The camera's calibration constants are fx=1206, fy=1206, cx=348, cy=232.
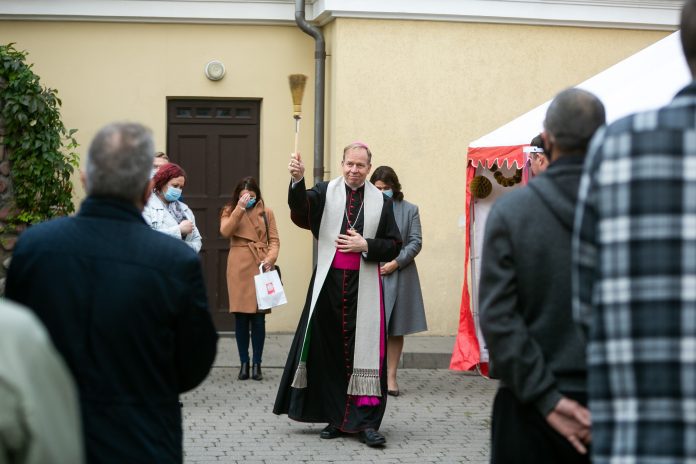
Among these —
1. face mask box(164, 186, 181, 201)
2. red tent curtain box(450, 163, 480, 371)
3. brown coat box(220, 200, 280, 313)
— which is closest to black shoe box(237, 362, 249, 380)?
brown coat box(220, 200, 280, 313)

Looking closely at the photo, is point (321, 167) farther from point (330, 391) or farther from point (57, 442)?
point (57, 442)

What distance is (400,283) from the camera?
416 inches

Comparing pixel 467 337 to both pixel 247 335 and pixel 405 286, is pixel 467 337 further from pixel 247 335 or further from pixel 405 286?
pixel 247 335

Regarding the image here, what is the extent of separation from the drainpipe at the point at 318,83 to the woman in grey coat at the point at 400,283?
3.08 metres

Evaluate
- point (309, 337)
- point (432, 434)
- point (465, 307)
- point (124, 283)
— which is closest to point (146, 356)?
point (124, 283)

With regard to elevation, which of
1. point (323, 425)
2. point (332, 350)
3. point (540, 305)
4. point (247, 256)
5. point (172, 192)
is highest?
point (172, 192)

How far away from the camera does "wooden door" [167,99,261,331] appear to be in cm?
1383

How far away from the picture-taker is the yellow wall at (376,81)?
13508mm

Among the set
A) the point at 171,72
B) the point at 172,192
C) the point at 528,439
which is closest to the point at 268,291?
the point at 172,192

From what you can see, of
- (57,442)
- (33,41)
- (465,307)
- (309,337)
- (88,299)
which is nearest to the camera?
(57,442)

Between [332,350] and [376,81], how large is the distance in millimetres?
5965

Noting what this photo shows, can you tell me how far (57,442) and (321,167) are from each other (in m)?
11.3

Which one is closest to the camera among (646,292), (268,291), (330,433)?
(646,292)

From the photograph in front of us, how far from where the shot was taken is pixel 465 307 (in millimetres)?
11172
